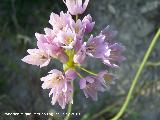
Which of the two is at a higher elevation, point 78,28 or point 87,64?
point 87,64

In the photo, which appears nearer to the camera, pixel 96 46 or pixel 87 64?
pixel 96 46

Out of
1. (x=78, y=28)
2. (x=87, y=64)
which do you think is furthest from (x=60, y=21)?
(x=87, y=64)

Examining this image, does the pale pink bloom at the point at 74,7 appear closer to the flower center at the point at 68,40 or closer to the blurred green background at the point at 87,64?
the flower center at the point at 68,40

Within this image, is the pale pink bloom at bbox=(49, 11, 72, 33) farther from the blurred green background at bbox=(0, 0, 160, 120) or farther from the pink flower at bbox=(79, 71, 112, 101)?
the blurred green background at bbox=(0, 0, 160, 120)

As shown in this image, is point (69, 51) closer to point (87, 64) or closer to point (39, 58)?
point (39, 58)

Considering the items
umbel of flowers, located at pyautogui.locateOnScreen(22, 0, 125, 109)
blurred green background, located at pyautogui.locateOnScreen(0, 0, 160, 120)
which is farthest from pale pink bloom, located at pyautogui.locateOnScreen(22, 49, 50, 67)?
blurred green background, located at pyautogui.locateOnScreen(0, 0, 160, 120)

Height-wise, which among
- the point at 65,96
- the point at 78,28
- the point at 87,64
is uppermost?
the point at 87,64

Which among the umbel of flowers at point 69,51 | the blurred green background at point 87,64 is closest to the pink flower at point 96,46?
the umbel of flowers at point 69,51

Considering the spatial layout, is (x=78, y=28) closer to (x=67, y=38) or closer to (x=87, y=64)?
(x=67, y=38)

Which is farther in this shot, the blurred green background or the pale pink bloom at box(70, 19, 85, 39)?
the blurred green background
